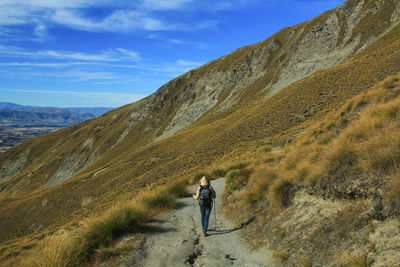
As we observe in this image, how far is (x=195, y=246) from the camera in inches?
257

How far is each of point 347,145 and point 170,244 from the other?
520 cm

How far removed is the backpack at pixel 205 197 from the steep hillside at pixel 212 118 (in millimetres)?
12194

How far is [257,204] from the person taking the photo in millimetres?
7672

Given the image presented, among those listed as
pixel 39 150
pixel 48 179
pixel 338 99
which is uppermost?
pixel 338 99

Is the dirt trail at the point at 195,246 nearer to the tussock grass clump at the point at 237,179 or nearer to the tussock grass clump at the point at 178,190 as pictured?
the tussock grass clump at the point at 237,179

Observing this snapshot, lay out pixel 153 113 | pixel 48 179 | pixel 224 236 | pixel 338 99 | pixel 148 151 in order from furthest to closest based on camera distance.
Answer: pixel 153 113, pixel 48 179, pixel 148 151, pixel 338 99, pixel 224 236

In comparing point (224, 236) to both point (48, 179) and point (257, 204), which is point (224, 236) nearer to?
point (257, 204)

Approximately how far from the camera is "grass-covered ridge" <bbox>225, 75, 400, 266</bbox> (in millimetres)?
4023

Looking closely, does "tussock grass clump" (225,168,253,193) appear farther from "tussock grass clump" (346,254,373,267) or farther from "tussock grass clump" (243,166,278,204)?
"tussock grass clump" (346,254,373,267)

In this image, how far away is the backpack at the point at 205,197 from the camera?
7438mm

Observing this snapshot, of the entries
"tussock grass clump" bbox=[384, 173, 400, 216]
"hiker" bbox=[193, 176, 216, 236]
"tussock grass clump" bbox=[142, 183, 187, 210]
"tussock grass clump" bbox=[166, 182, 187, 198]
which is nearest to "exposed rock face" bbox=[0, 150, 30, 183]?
"tussock grass clump" bbox=[166, 182, 187, 198]

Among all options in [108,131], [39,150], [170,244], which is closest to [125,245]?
[170,244]

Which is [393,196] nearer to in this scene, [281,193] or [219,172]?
[281,193]

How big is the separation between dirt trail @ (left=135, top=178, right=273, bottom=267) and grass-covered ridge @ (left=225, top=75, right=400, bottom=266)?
1.62ft
